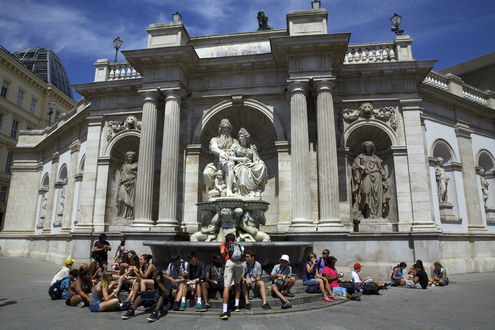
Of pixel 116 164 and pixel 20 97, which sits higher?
pixel 20 97

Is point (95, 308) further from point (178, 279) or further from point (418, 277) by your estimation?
point (418, 277)

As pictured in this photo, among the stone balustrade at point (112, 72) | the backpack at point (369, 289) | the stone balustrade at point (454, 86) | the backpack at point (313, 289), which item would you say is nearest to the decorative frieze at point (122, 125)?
the stone balustrade at point (112, 72)

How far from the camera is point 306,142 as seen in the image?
480 inches

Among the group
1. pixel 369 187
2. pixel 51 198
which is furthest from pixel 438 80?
pixel 51 198

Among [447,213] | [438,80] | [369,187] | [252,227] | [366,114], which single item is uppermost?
[438,80]

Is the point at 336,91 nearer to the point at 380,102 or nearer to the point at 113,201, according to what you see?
the point at 380,102

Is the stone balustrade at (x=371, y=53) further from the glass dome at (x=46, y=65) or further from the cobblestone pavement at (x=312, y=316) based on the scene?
Result: the glass dome at (x=46, y=65)

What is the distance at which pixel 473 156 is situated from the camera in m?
16.4

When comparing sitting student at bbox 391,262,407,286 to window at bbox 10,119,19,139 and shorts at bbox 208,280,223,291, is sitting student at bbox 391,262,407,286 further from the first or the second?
window at bbox 10,119,19,139

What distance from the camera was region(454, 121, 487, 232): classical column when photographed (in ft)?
50.4

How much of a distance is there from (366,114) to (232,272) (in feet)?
30.8

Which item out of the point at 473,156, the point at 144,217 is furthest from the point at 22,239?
the point at 473,156

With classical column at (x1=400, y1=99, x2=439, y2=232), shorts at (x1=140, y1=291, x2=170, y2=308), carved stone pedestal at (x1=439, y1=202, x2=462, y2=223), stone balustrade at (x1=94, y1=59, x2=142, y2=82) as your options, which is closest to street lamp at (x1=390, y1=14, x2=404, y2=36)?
classical column at (x1=400, y1=99, x2=439, y2=232)

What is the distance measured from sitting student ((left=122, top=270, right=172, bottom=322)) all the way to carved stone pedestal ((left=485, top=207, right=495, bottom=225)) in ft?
52.0
